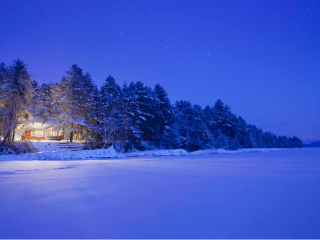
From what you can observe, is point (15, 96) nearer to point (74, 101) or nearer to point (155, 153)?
point (74, 101)

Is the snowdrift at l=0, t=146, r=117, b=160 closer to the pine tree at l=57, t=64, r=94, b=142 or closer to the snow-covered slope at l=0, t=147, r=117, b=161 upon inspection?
the snow-covered slope at l=0, t=147, r=117, b=161

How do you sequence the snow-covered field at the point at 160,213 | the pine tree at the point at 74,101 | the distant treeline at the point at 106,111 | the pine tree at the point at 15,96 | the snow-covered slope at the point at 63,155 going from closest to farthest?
the snow-covered field at the point at 160,213
the snow-covered slope at the point at 63,155
the pine tree at the point at 15,96
the distant treeline at the point at 106,111
the pine tree at the point at 74,101

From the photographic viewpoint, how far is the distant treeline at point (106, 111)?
2470 centimetres

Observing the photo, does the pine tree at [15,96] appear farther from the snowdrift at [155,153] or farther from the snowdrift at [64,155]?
the snowdrift at [155,153]

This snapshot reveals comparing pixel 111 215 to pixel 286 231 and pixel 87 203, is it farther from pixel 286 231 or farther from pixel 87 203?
pixel 286 231

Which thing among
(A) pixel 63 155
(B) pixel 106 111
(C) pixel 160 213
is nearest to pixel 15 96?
(B) pixel 106 111

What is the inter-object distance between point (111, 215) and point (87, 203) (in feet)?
2.72

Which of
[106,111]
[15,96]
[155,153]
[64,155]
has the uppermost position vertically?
[15,96]

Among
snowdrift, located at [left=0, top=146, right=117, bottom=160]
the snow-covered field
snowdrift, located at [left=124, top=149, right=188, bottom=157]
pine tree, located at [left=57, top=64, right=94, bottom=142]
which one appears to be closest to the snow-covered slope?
snowdrift, located at [left=0, top=146, right=117, bottom=160]

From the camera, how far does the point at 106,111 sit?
98.1 feet

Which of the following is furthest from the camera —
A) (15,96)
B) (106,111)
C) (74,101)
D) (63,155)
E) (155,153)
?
(106,111)

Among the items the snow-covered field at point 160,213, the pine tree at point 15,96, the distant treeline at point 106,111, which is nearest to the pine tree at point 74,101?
the distant treeline at point 106,111

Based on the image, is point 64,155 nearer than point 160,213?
No

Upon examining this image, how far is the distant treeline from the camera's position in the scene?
24703 mm
